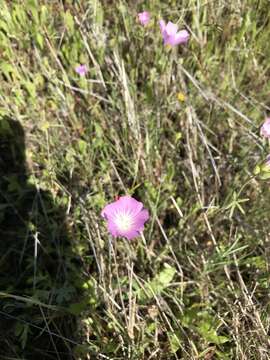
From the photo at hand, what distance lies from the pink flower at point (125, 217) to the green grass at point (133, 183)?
0.09m

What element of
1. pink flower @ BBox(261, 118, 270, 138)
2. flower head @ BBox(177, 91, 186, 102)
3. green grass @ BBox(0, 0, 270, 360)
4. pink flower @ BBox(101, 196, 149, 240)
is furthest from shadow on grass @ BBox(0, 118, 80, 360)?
pink flower @ BBox(261, 118, 270, 138)

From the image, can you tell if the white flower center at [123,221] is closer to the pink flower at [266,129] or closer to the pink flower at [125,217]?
the pink flower at [125,217]

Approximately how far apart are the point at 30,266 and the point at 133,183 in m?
0.46

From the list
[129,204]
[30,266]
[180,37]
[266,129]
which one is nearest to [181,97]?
[180,37]

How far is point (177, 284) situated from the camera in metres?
1.43

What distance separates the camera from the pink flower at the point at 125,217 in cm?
118

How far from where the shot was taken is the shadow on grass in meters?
1.36

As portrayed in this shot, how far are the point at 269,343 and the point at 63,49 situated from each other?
138cm

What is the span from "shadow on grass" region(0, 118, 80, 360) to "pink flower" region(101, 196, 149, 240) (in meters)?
0.25

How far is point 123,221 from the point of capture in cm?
126

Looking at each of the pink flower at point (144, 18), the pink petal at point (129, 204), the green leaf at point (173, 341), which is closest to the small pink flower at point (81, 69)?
the pink flower at point (144, 18)

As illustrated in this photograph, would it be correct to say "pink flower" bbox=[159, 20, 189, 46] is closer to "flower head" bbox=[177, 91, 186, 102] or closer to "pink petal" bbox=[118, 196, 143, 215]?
"flower head" bbox=[177, 91, 186, 102]

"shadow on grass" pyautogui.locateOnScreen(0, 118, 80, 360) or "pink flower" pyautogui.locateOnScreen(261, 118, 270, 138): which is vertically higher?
"pink flower" pyautogui.locateOnScreen(261, 118, 270, 138)

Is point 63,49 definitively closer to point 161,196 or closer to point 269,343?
point 161,196
